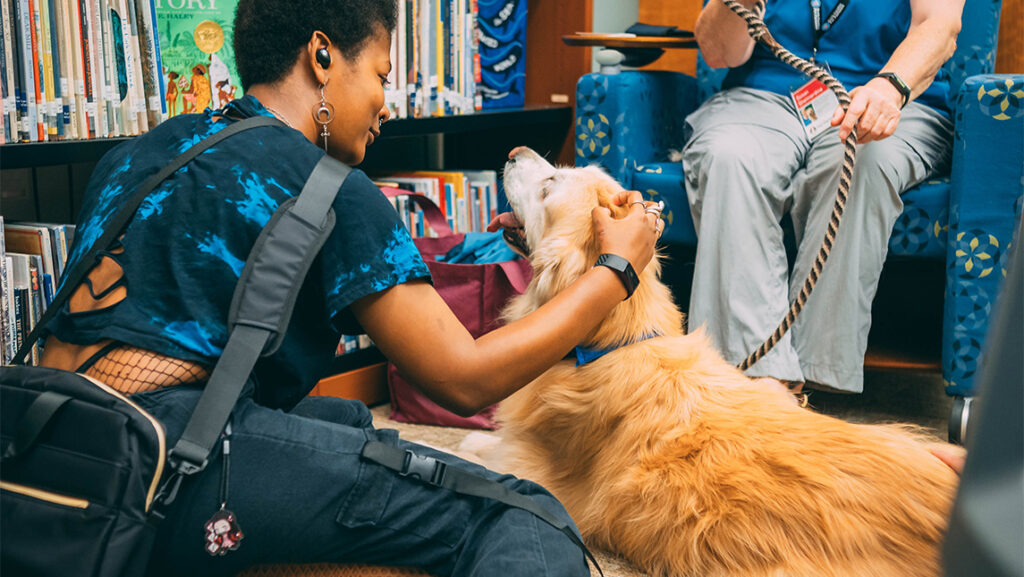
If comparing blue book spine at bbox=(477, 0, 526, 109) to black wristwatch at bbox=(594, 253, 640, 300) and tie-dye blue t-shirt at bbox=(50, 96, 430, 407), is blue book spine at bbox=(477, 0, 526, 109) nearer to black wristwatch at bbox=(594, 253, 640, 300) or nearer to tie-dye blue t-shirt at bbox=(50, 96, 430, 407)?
black wristwatch at bbox=(594, 253, 640, 300)

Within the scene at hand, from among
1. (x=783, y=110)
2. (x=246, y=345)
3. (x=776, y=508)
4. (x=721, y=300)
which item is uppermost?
(x=783, y=110)

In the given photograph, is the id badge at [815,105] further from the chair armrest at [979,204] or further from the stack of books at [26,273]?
the stack of books at [26,273]

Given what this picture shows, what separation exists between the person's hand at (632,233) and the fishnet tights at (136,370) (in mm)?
624

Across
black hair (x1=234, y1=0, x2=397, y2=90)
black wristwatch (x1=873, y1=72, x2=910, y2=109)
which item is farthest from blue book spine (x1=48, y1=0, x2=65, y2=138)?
black wristwatch (x1=873, y1=72, x2=910, y2=109)

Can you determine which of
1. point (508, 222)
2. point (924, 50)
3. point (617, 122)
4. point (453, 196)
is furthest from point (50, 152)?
point (924, 50)

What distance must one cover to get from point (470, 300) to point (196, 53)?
849 millimetres

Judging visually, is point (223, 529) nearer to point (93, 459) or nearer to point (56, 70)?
point (93, 459)

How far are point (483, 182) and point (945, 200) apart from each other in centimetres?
132

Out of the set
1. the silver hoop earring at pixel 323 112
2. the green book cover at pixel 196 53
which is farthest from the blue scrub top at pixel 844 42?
the silver hoop earring at pixel 323 112

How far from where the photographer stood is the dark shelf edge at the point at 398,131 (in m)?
1.39

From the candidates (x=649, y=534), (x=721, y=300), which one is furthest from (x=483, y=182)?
(x=649, y=534)

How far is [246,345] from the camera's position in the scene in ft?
2.61

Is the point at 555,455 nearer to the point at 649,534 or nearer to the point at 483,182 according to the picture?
the point at 649,534

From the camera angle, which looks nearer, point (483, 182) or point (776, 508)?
point (776, 508)
